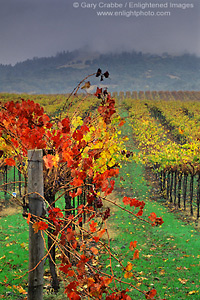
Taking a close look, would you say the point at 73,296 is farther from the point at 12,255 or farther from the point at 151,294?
the point at 12,255

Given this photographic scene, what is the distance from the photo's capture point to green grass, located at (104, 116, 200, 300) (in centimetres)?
805

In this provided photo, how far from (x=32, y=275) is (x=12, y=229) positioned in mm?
10394

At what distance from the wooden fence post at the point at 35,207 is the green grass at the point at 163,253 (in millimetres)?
4000

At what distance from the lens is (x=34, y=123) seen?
14.4 ft

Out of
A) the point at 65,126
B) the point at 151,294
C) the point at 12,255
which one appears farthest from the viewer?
the point at 12,255

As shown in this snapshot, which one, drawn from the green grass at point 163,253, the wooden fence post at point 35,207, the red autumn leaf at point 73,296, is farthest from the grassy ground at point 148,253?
the red autumn leaf at point 73,296

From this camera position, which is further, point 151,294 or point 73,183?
point 73,183

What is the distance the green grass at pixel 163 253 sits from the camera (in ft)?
26.4

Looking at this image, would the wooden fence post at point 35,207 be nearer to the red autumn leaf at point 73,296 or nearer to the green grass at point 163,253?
the red autumn leaf at point 73,296

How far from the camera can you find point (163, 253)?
1099 cm

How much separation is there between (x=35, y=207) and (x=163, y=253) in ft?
30.6

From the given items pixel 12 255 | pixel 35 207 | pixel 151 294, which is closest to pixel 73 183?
pixel 35 207

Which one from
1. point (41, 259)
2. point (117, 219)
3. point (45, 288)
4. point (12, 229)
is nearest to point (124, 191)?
point (117, 219)

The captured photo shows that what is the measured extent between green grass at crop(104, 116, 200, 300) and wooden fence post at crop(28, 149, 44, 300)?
400 cm
